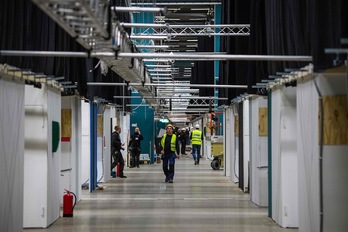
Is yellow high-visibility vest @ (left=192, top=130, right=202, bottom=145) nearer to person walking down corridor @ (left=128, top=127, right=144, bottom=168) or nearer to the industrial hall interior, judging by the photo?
person walking down corridor @ (left=128, top=127, right=144, bottom=168)

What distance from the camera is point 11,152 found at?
35.2 ft

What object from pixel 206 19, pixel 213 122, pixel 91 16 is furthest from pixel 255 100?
pixel 213 122

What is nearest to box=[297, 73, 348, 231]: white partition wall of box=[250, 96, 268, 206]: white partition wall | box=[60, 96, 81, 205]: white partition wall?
box=[250, 96, 268, 206]: white partition wall

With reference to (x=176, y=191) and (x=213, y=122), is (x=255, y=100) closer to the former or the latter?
(x=176, y=191)

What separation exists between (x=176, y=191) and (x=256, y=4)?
711 centimetres

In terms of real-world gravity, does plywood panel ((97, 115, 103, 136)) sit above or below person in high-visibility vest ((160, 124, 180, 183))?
above

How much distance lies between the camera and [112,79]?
2278cm

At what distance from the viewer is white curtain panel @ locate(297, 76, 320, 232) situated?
35.2 ft

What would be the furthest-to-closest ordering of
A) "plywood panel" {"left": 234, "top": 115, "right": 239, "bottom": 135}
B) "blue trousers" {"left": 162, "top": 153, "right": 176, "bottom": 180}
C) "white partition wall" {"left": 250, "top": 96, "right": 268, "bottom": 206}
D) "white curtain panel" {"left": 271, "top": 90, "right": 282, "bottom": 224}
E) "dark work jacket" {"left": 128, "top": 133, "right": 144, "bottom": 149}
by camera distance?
"dark work jacket" {"left": 128, "top": 133, "right": 144, "bottom": 149}
"blue trousers" {"left": 162, "top": 153, "right": 176, "bottom": 180}
"plywood panel" {"left": 234, "top": 115, "right": 239, "bottom": 135}
"white partition wall" {"left": 250, "top": 96, "right": 268, "bottom": 206}
"white curtain panel" {"left": 271, "top": 90, "right": 282, "bottom": 224}

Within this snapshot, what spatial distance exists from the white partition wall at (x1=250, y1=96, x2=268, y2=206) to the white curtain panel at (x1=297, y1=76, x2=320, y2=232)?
4082 mm

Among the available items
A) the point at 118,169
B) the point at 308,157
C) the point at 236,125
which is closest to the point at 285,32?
the point at 308,157

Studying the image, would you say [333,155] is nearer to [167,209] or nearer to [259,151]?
[259,151]

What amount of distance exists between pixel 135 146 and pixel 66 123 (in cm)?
1624

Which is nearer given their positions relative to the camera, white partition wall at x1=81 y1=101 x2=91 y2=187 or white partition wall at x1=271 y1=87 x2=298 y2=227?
white partition wall at x1=271 y1=87 x2=298 y2=227
